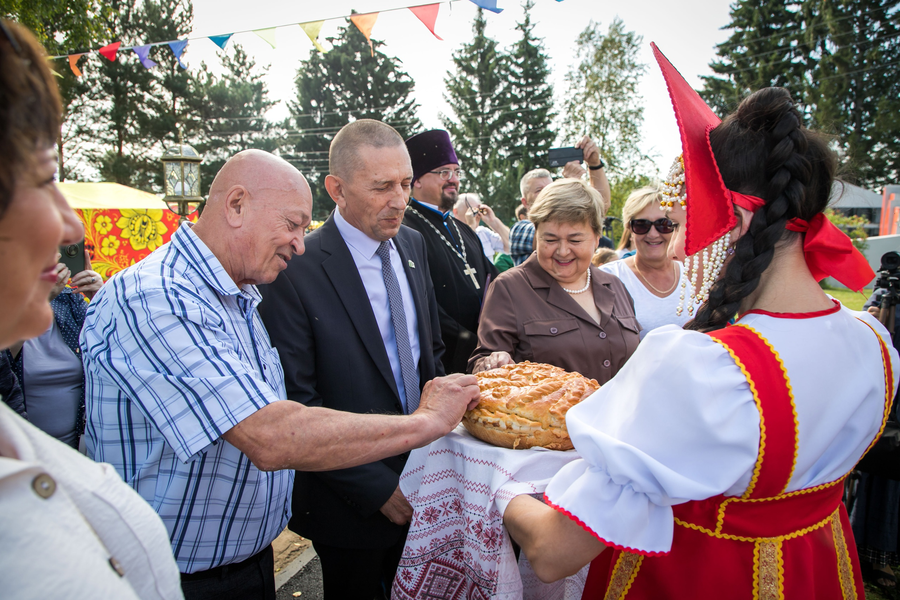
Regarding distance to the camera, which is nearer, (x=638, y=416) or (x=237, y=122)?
(x=638, y=416)

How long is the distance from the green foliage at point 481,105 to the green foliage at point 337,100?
12.3 feet

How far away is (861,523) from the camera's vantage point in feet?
11.6

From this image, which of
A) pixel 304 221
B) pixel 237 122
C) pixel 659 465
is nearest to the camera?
pixel 659 465

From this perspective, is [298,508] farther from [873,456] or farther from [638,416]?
[873,456]

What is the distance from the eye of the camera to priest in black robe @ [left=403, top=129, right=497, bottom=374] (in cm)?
420

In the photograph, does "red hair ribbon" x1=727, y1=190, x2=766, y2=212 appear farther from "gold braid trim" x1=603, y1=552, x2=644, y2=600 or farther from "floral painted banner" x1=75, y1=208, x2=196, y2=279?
"floral painted banner" x1=75, y1=208, x2=196, y2=279

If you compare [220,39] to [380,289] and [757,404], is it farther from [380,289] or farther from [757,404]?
[757,404]

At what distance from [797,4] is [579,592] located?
147 ft

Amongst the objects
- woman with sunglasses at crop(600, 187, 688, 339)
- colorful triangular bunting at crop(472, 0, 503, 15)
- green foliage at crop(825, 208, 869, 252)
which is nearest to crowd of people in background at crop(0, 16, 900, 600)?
woman with sunglasses at crop(600, 187, 688, 339)

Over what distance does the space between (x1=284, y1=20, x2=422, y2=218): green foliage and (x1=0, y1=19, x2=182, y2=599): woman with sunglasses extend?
37.4m

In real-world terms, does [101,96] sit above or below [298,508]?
above

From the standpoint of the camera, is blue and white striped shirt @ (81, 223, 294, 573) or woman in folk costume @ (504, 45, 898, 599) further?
blue and white striped shirt @ (81, 223, 294, 573)

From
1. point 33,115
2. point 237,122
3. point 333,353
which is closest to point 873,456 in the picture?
point 333,353

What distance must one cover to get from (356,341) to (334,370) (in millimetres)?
171
